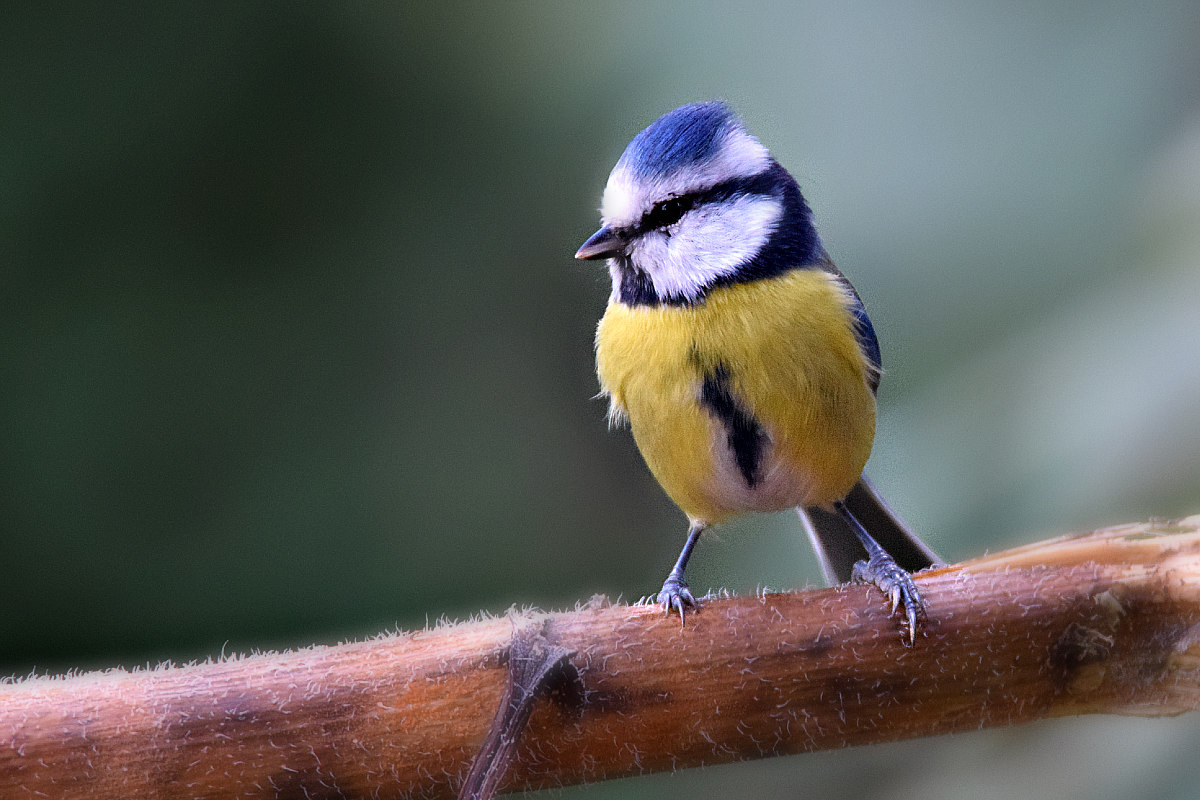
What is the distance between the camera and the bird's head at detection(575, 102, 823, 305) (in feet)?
2.55

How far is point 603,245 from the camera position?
787 mm

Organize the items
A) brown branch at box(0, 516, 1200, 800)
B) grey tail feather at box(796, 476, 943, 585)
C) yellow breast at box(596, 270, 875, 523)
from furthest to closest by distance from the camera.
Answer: grey tail feather at box(796, 476, 943, 585) → yellow breast at box(596, 270, 875, 523) → brown branch at box(0, 516, 1200, 800)

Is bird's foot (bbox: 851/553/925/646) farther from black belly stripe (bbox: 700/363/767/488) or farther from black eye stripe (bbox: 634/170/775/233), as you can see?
black eye stripe (bbox: 634/170/775/233)

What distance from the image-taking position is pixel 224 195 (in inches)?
50.1

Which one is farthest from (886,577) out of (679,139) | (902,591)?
(679,139)

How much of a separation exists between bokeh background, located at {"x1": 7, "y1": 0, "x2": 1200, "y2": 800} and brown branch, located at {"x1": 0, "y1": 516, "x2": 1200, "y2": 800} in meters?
0.09

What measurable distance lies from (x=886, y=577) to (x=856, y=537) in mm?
212

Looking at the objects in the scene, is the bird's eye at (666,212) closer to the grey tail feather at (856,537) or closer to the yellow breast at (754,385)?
the yellow breast at (754,385)

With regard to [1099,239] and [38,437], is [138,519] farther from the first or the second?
[1099,239]

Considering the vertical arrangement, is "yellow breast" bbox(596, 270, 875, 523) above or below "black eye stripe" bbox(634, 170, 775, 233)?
below

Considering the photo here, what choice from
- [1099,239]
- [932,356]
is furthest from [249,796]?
[1099,239]

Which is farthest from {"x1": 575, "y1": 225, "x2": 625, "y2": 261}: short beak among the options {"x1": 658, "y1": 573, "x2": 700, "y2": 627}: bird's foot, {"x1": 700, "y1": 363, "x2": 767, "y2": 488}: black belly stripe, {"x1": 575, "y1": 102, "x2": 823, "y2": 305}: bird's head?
{"x1": 658, "y1": 573, "x2": 700, "y2": 627}: bird's foot

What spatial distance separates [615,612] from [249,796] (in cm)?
23

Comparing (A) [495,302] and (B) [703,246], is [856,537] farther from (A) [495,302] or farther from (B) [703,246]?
(A) [495,302]
